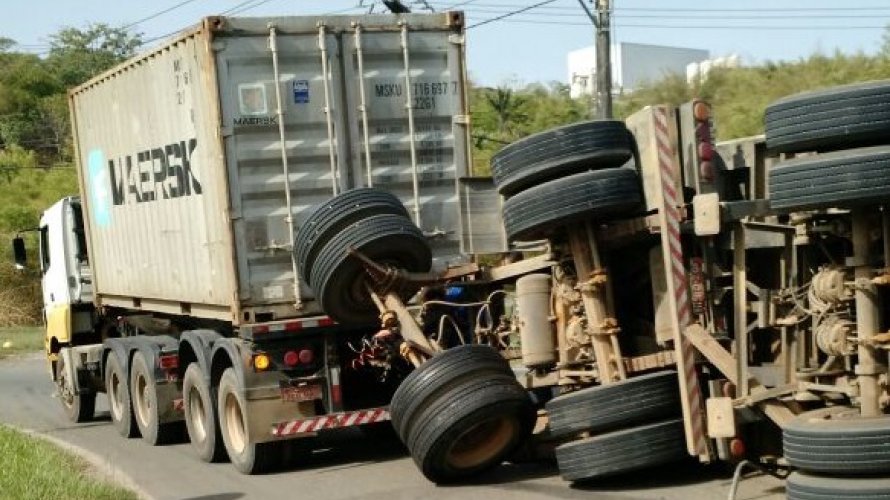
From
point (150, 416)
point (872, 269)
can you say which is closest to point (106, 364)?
A: point (150, 416)

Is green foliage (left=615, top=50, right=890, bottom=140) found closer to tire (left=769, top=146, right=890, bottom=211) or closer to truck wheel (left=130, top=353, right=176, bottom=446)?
truck wheel (left=130, top=353, right=176, bottom=446)

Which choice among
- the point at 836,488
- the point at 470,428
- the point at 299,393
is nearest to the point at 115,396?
the point at 299,393

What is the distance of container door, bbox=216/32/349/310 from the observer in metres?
10.7

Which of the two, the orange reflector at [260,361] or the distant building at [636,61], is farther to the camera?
the distant building at [636,61]

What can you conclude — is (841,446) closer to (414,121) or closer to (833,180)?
(833,180)

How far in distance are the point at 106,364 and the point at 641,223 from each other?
833 centimetres

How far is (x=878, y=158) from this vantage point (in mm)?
6590

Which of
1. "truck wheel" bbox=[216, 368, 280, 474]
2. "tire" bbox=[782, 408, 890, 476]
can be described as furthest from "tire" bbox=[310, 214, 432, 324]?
"tire" bbox=[782, 408, 890, 476]

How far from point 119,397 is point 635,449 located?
25.6 feet

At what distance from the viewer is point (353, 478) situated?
10.3 m

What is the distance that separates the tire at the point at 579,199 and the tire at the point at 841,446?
188cm

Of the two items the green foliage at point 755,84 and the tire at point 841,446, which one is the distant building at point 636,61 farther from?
the tire at point 841,446

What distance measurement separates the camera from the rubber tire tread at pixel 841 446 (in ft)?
21.4

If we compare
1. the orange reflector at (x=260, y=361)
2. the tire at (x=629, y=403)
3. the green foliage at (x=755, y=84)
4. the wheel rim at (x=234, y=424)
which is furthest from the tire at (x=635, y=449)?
the green foliage at (x=755, y=84)
